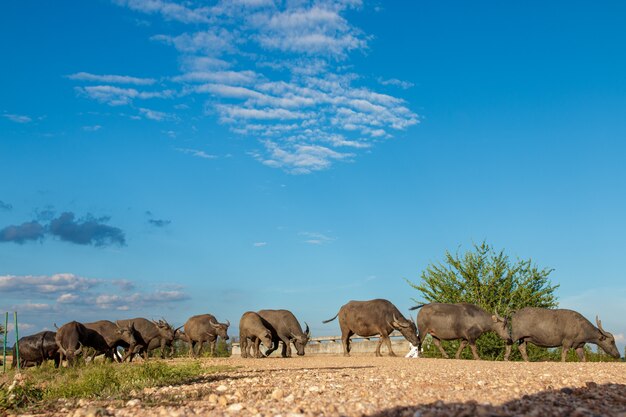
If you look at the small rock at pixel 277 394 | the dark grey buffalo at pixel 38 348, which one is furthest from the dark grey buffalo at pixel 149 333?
the small rock at pixel 277 394

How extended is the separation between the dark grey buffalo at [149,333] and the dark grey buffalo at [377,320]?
822 centimetres

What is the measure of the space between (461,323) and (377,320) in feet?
12.7

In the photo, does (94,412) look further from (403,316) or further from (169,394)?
(403,316)

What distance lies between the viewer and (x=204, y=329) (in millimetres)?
29719

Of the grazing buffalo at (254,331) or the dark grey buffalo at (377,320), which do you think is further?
the grazing buffalo at (254,331)

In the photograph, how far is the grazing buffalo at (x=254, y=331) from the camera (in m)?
26.9

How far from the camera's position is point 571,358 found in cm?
2358

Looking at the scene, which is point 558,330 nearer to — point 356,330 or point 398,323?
point 398,323

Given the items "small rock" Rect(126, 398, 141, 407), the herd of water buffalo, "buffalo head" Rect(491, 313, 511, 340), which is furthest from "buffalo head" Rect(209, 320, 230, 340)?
"small rock" Rect(126, 398, 141, 407)

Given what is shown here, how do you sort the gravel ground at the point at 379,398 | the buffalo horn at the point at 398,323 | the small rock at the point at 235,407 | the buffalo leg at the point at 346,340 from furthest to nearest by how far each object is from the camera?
the buffalo leg at the point at 346,340 < the buffalo horn at the point at 398,323 < the small rock at the point at 235,407 < the gravel ground at the point at 379,398

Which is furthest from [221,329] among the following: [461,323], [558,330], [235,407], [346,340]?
[235,407]

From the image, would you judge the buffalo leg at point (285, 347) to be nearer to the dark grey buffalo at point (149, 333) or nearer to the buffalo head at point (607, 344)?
the dark grey buffalo at point (149, 333)

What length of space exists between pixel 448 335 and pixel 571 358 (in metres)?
4.72

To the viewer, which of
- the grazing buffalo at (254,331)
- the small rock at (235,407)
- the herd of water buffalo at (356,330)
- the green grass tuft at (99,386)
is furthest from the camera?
the grazing buffalo at (254,331)
